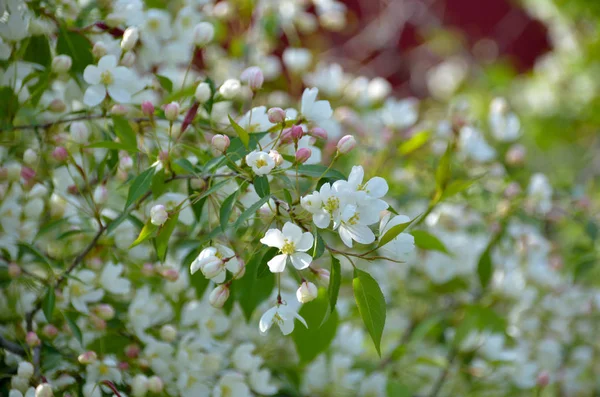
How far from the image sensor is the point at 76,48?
885 millimetres

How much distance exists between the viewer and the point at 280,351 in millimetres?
1327

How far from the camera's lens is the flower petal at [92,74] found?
2.62 ft

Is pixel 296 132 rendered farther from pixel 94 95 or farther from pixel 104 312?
pixel 104 312

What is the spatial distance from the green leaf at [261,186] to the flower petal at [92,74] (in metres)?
0.28

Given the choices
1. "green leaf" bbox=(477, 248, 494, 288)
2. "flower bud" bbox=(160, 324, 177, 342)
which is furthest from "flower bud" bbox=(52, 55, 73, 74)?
"green leaf" bbox=(477, 248, 494, 288)

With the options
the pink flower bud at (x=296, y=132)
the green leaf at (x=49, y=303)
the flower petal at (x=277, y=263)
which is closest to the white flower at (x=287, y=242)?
the flower petal at (x=277, y=263)

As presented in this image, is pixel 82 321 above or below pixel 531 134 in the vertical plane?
below

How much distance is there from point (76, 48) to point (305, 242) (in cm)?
46

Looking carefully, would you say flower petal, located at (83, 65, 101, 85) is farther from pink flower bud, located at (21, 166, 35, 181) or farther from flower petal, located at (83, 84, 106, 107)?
pink flower bud, located at (21, 166, 35, 181)

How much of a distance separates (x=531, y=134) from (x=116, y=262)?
6.07 feet

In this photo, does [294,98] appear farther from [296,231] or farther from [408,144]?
[296,231]

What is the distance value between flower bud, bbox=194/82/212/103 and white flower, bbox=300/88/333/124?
0.12 meters

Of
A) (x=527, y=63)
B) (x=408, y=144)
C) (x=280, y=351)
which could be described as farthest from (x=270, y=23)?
(x=527, y=63)

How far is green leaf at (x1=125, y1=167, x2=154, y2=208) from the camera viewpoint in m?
0.71
